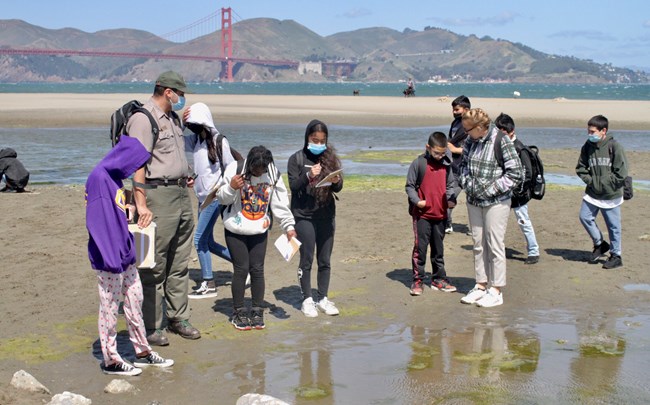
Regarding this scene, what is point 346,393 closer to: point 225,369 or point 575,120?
point 225,369

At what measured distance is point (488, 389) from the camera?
530 centimetres

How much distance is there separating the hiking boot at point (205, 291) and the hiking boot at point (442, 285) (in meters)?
2.19

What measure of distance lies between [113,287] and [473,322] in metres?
3.15

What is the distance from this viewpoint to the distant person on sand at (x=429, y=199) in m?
7.80

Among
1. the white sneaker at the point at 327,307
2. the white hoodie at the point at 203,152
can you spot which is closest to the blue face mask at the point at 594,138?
the white sneaker at the point at 327,307

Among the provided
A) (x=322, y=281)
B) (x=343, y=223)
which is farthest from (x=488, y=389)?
(x=343, y=223)

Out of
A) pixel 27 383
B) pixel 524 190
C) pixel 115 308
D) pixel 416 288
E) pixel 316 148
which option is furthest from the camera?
pixel 524 190

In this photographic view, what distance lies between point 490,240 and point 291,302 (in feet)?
6.36

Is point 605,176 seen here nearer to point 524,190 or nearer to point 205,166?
point 524,190

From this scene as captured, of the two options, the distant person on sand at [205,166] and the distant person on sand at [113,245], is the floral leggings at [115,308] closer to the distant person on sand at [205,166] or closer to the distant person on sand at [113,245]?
the distant person on sand at [113,245]

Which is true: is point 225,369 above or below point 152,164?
below

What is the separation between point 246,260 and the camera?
21.6 feet

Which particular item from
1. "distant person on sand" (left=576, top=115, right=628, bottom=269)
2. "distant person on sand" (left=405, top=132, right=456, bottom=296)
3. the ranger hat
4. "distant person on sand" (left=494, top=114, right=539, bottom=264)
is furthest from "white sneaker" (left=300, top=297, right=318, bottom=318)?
"distant person on sand" (left=576, top=115, right=628, bottom=269)

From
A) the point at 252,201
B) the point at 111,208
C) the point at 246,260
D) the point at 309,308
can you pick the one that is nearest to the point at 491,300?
the point at 309,308
